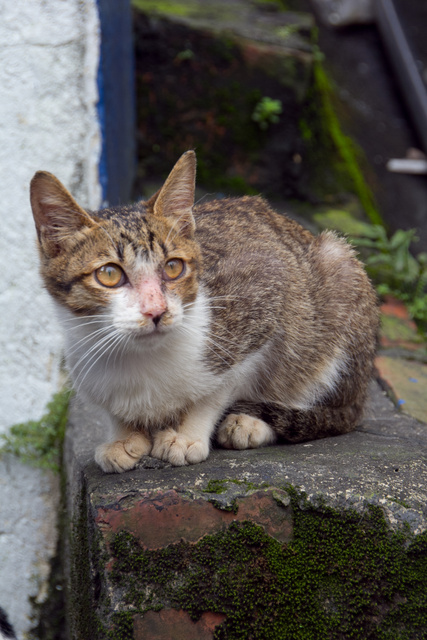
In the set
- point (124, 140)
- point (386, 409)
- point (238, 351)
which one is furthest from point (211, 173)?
point (238, 351)

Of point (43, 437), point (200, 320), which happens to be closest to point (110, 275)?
point (200, 320)

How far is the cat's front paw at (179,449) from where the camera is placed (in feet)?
7.80

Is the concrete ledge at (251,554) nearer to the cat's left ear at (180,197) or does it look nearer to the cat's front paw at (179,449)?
the cat's front paw at (179,449)

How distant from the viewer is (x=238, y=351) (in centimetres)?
257

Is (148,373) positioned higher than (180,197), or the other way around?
(180,197)

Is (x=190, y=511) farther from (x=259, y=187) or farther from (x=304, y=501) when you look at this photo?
(x=259, y=187)

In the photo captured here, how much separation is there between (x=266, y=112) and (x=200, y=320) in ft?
12.8

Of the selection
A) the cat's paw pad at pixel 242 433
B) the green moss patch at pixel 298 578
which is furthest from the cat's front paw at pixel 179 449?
the green moss patch at pixel 298 578

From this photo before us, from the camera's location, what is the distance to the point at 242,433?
8.57ft

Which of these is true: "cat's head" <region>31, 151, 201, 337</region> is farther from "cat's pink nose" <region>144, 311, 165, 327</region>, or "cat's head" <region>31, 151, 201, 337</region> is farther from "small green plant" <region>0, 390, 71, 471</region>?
"small green plant" <region>0, 390, 71, 471</region>

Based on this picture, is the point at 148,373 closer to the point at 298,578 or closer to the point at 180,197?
the point at 180,197

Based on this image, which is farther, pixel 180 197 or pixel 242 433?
pixel 242 433

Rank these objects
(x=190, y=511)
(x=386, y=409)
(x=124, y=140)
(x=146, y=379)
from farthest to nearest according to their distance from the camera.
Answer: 1. (x=124, y=140)
2. (x=386, y=409)
3. (x=146, y=379)
4. (x=190, y=511)

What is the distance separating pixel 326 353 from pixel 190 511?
1.09 meters
